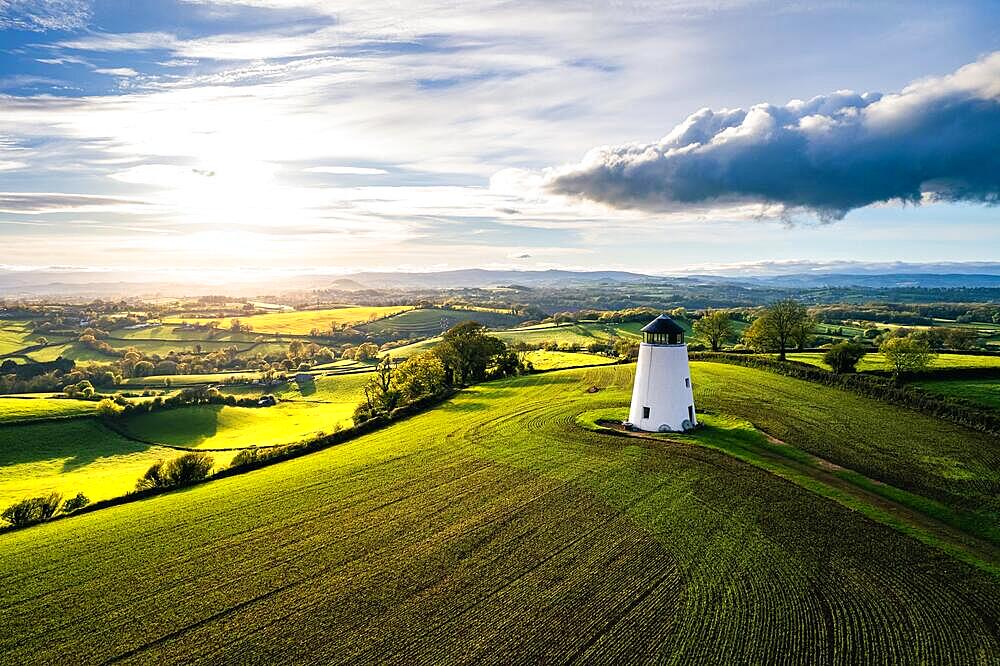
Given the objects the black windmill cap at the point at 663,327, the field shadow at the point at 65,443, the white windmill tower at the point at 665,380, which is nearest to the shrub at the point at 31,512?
the field shadow at the point at 65,443

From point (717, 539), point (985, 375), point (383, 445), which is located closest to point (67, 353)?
point (383, 445)

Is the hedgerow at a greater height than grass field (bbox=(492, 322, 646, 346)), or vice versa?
the hedgerow

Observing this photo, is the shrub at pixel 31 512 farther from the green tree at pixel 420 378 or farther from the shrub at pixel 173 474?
the green tree at pixel 420 378

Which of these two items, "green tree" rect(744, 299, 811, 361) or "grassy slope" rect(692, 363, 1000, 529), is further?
"green tree" rect(744, 299, 811, 361)

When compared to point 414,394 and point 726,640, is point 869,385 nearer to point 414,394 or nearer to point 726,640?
point 726,640

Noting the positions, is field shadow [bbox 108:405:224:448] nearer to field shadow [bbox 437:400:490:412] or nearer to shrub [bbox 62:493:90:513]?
field shadow [bbox 437:400:490:412]

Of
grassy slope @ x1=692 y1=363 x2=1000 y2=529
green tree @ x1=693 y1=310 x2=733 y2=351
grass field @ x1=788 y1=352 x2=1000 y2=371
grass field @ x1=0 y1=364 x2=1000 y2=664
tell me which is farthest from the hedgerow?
green tree @ x1=693 y1=310 x2=733 y2=351
